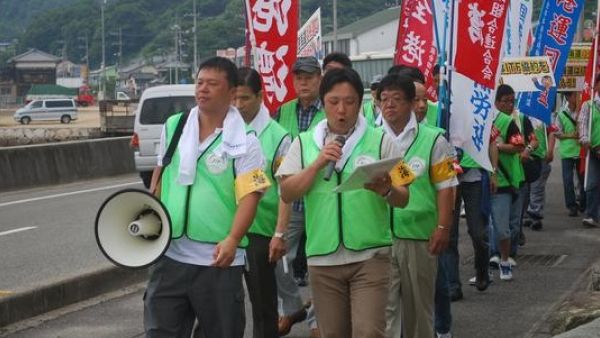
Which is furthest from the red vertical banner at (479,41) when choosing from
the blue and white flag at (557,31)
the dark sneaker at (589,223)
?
the dark sneaker at (589,223)

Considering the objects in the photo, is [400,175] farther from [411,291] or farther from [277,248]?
[411,291]

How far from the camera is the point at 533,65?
12477mm

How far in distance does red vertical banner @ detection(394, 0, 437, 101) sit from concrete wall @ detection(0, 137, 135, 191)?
9.22 m

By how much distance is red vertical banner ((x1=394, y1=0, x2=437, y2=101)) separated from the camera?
1094cm

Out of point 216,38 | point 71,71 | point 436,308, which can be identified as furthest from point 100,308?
point 71,71

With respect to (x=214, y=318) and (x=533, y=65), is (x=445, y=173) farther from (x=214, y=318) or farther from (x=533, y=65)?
(x=533, y=65)

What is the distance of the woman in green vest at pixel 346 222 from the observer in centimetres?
553

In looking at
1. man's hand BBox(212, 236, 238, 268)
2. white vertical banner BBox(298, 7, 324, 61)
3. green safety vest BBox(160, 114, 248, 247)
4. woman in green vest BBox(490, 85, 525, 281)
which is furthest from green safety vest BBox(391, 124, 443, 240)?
white vertical banner BBox(298, 7, 324, 61)

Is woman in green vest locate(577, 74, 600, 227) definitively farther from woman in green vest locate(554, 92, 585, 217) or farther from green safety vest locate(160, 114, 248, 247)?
green safety vest locate(160, 114, 248, 247)

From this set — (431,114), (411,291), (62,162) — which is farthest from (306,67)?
(62,162)

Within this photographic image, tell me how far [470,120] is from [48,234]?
22.3ft

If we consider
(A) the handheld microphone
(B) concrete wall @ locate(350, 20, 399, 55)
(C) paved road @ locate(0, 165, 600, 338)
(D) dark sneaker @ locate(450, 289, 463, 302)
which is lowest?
(C) paved road @ locate(0, 165, 600, 338)

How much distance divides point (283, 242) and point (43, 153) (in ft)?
47.4

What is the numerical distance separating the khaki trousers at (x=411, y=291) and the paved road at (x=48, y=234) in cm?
387
